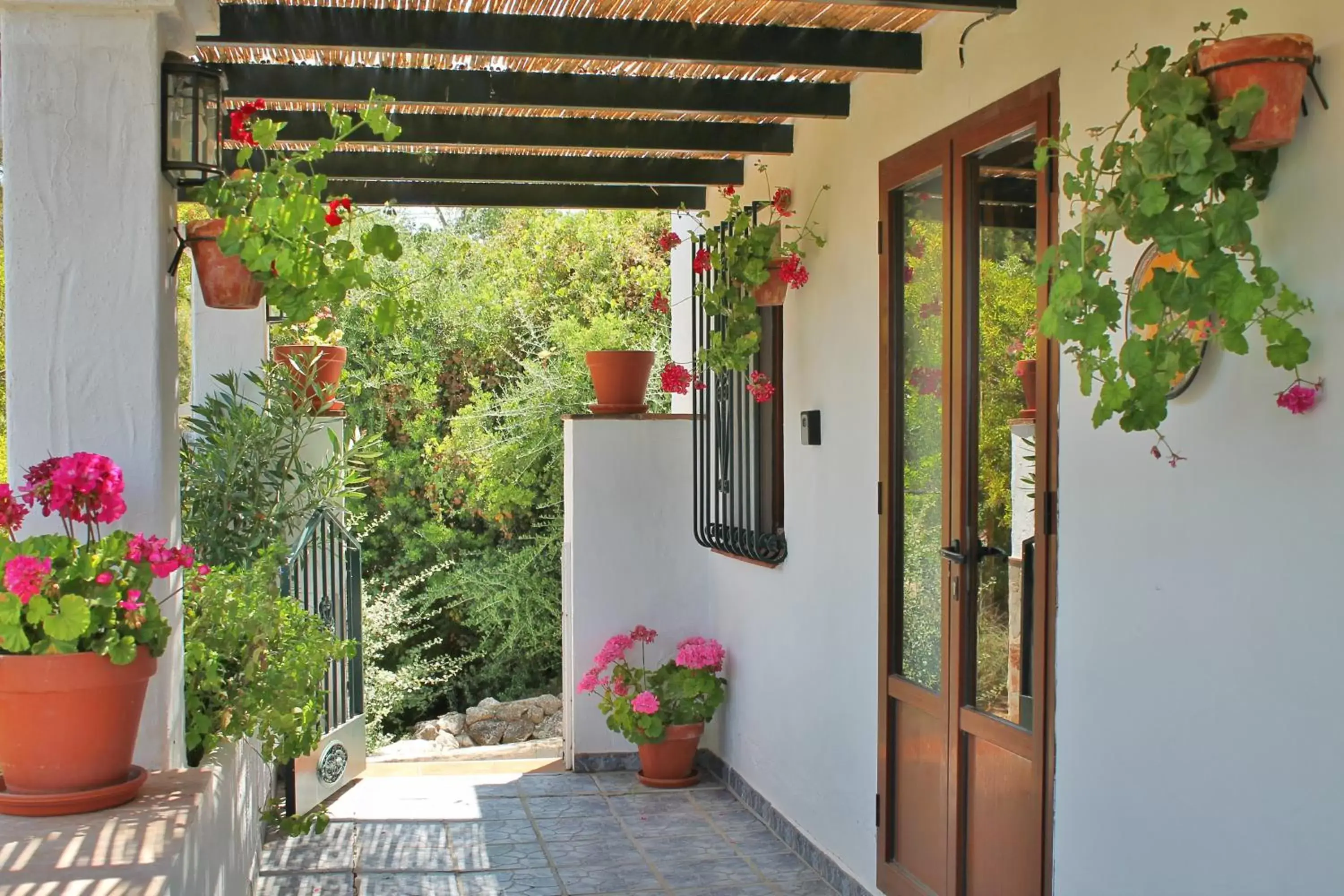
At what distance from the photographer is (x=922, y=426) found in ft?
12.2

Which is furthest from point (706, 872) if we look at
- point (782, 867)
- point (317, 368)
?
point (317, 368)

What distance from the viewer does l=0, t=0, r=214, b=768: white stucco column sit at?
8.73 feet

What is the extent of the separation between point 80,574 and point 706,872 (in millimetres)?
2832

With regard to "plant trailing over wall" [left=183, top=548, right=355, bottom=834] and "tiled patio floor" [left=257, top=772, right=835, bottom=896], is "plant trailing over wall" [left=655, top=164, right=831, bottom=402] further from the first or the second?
"plant trailing over wall" [left=183, top=548, right=355, bottom=834]

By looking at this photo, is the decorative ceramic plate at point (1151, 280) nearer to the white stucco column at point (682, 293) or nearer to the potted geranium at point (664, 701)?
the potted geranium at point (664, 701)

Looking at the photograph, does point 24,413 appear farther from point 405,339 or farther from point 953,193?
point 405,339

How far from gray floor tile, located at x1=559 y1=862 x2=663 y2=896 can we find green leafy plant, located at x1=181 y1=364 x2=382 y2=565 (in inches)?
62.3

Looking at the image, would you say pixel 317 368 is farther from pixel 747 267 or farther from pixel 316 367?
pixel 747 267

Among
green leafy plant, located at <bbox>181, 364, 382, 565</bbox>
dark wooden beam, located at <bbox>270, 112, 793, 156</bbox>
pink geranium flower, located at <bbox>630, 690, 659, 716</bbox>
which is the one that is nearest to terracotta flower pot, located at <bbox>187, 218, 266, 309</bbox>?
green leafy plant, located at <bbox>181, 364, 382, 565</bbox>

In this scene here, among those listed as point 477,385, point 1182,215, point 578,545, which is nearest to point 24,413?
point 1182,215

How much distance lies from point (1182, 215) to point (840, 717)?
264 cm

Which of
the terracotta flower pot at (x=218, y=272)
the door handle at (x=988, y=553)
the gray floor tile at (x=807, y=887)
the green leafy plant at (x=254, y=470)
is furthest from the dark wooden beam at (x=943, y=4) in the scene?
the gray floor tile at (x=807, y=887)

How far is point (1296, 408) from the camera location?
2.06 m

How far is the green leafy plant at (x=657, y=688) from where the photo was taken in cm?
556
